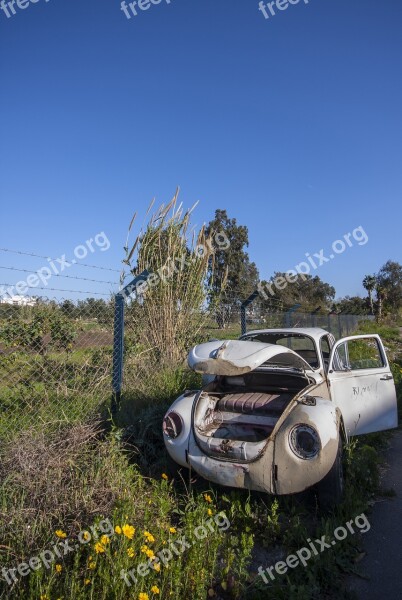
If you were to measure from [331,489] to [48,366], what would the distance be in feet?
10.9

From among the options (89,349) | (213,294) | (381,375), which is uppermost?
(213,294)

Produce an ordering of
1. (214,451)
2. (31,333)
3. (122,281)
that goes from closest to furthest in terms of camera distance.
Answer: (214,451) < (31,333) < (122,281)

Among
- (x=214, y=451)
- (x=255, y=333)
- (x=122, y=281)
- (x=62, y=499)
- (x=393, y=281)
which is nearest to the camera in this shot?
(x=62, y=499)

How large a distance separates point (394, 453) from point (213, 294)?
3922 millimetres

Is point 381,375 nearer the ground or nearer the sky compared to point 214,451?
nearer the sky

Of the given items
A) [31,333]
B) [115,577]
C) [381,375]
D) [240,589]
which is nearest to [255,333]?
[381,375]

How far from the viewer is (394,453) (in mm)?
5070

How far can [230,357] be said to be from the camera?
3686 mm

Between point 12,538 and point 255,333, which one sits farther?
point 255,333

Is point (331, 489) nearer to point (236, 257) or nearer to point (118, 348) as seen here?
point (118, 348)

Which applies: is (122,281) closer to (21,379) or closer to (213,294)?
(213,294)

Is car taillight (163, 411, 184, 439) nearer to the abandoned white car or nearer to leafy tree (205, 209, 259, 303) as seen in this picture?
the abandoned white car
